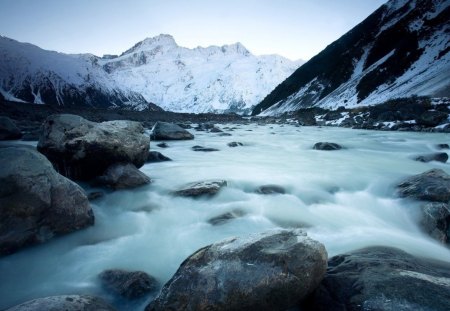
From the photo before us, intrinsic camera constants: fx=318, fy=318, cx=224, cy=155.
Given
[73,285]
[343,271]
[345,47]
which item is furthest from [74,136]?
[345,47]

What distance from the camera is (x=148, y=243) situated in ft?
14.6

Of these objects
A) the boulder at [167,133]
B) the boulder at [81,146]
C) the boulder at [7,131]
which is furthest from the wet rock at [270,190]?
the boulder at [7,131]

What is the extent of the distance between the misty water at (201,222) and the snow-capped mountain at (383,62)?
1409 inches

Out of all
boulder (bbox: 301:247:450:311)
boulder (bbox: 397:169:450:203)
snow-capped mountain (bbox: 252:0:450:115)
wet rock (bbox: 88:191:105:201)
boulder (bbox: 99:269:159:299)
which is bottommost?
boulder (bbox: 99:269:159:299)

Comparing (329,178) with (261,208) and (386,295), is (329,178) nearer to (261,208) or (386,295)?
(261,208)

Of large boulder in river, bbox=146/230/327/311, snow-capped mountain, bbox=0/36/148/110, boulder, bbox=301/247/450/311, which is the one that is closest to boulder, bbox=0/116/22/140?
large boulder in river, bbox=146/230/327/311

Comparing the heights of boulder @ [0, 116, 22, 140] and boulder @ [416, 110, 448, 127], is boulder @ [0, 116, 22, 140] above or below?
below

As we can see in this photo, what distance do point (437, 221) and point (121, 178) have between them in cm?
546

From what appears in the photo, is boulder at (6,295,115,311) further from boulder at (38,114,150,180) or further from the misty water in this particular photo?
boulder at (38,114,150,180)

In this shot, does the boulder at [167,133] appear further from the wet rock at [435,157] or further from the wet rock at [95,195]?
the wet rock at [435,157]

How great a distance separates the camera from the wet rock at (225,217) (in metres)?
5.00

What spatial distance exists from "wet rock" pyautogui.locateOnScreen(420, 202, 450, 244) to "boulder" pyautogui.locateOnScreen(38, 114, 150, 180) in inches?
223

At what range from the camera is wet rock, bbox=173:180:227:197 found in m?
6.10

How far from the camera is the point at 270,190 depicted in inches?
261
